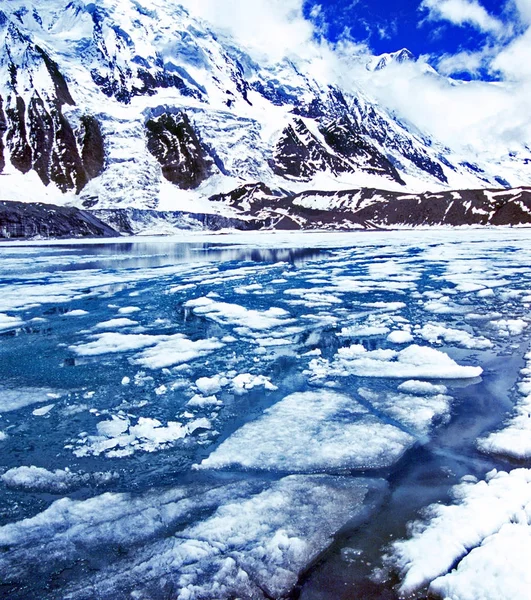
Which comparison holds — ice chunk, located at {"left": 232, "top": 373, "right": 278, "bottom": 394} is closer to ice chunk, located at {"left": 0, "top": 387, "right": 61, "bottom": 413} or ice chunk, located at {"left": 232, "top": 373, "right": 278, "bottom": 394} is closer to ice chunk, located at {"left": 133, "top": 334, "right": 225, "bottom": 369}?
ice chunk, located at {"left": 133, "top": 334, "right": 225, "bottom": 369}

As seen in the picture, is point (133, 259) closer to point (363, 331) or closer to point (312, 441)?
point (363, 331)

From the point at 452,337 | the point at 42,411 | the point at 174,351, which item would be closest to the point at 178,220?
the point at 174,351

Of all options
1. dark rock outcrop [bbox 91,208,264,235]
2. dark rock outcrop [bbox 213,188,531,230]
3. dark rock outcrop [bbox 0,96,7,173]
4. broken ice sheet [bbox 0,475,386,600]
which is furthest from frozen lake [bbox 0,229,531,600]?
dark rock outcrop [bbox 0,96,7,173]

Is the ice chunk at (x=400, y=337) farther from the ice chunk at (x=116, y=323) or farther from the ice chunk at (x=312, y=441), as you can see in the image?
the ice chunk at (x=116, y=323)

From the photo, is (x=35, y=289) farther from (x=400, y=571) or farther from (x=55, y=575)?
(x=400, y=571)

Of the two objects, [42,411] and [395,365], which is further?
[395,365]

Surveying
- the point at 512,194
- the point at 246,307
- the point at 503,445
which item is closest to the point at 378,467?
the point at 503,445
